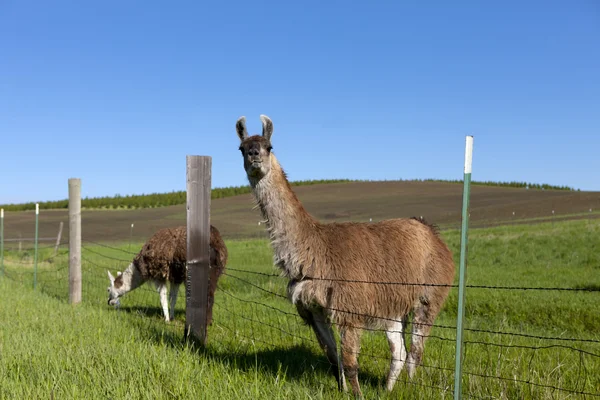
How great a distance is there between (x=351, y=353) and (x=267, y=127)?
7.31ft

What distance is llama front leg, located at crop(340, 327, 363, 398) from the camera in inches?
193

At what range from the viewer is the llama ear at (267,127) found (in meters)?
5.43

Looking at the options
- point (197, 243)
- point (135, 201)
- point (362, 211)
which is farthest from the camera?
point (135, 201)

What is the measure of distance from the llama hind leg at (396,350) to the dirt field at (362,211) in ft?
109

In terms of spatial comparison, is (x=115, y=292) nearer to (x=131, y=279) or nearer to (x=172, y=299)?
(x=131, y=279)

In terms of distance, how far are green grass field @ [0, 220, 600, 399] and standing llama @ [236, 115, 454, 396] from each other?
30 cm

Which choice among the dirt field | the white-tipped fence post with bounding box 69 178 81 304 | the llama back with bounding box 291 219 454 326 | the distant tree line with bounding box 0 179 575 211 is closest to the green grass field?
the white-tipped fence post with bounding box 69 178 81 304

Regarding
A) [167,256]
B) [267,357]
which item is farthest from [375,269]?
[167,256]

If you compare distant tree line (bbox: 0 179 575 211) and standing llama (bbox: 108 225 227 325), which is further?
distant tree line (bbox: 0 179 575 211)

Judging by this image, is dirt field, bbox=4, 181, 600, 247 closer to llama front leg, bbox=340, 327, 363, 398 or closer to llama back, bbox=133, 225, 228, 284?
llama back, bbox=133, 225, 228, 284

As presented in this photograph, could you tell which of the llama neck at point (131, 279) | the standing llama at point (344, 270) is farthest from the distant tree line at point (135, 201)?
the standing llama at point (344, 270)

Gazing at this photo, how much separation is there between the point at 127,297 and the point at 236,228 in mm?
31221

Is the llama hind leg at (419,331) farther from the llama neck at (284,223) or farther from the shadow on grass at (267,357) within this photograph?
the llama neck at (284,223)

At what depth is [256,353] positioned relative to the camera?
19.0ft
